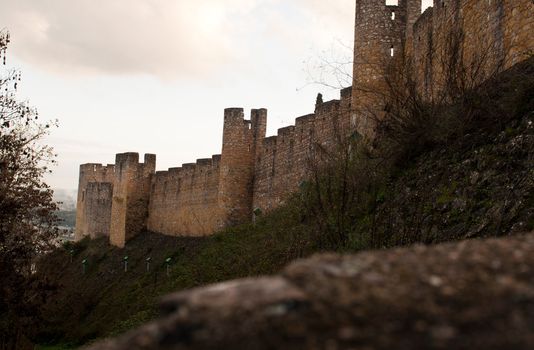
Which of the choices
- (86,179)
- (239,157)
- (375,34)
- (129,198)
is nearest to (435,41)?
(375,34)

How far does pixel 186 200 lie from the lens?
3188 cm

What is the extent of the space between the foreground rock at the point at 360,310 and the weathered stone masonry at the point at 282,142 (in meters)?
6.32

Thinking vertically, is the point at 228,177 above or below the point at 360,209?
above

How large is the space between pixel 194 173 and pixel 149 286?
29.5ft

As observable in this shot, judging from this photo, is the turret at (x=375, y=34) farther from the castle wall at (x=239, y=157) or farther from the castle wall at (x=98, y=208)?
the castle wall at (x=98, y=208)

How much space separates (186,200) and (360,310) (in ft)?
98.8

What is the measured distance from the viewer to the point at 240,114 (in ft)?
83.8

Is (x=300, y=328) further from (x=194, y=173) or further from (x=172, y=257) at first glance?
(x=194, y=173)

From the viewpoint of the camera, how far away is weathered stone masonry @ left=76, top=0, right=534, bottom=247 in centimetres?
1034

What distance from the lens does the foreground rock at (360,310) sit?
6.45 feet

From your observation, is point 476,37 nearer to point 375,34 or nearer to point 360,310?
point 375,34

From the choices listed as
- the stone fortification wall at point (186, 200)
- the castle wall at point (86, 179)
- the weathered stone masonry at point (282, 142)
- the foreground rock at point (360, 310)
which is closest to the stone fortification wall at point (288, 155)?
the weathered stone masonry at point (282, 142)

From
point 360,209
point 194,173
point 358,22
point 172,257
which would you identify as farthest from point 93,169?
point 360,209

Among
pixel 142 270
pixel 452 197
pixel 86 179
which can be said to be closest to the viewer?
pixel 452 197
